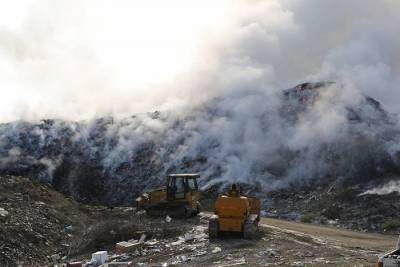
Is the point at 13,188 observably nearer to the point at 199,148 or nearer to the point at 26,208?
the point at 26,208

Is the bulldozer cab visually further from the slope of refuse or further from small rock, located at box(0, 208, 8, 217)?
the slope of refuse

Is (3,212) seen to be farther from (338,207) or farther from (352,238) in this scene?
(338,207)

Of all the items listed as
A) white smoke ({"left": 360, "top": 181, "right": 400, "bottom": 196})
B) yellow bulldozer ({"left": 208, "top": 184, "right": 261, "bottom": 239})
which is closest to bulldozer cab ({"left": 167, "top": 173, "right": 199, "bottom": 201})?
yellow bulldozer ({"left": 208, "top": 184, "right": 261, "bottom": 239})

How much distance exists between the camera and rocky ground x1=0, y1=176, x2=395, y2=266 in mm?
13297

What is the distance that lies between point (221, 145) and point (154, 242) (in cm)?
1856

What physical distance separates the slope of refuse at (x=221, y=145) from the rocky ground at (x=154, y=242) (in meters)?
10.2

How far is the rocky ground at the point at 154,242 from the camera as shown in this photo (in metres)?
13.3

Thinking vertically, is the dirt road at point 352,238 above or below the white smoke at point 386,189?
below

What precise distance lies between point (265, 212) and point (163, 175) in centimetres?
1011

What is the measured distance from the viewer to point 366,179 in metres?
27.7

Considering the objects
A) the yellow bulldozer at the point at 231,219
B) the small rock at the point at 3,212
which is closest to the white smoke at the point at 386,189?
the yellow bulldozer at the point at 231,219

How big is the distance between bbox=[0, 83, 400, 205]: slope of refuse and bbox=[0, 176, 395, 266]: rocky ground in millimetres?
10237

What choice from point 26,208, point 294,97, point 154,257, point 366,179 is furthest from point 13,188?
point 294,97

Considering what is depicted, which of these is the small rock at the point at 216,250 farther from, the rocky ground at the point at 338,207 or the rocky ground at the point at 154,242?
the rocky ground at the point at 338,207
